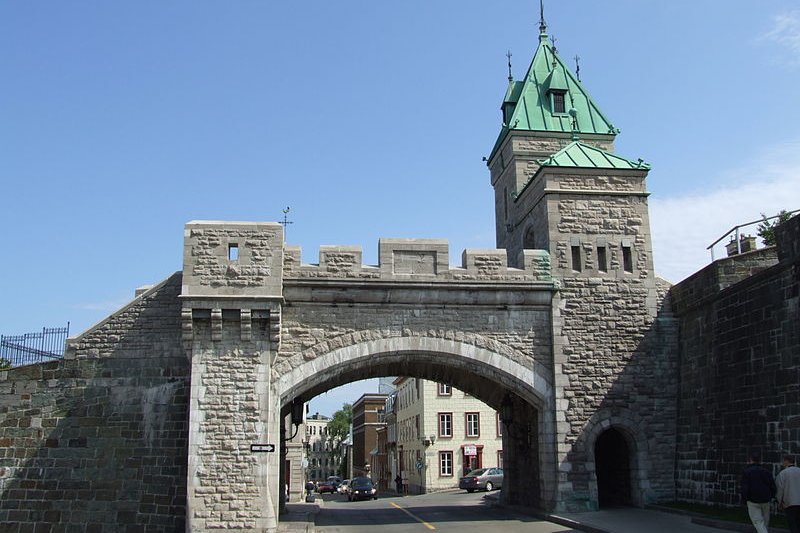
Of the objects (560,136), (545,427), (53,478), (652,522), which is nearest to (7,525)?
(53,478)

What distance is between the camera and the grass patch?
43.3 feet

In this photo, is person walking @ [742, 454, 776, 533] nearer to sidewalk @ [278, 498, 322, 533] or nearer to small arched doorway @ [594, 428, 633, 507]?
small arched doorway @ [594, 428, 633, 507]

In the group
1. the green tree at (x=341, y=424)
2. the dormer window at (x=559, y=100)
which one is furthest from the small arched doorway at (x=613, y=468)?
the green tree at (x=341, y=424)

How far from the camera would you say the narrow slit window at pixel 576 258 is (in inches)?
724

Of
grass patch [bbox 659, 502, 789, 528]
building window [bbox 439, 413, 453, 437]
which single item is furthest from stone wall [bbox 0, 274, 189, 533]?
building window [bbox 439, 413, 453, 437]

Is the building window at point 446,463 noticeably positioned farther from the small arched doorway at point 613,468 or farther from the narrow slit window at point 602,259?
the narrow slit window at point 602,259

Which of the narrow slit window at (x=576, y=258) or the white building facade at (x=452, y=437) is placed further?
the white building facade at (x=452, y=437)

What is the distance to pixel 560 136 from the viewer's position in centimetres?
2406

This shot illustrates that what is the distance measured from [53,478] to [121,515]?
5.63 ft

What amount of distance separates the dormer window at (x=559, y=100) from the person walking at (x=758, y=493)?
15395 millimetres

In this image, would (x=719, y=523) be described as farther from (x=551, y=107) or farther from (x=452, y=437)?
(x=452, y=437)

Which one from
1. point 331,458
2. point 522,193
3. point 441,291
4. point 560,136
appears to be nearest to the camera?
point 441,291

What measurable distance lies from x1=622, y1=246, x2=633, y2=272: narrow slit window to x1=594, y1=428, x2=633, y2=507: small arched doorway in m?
3.90

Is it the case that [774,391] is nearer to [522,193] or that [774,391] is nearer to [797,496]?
[797,496]
